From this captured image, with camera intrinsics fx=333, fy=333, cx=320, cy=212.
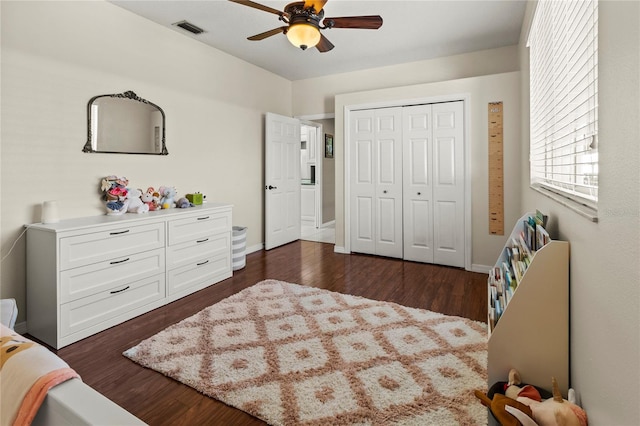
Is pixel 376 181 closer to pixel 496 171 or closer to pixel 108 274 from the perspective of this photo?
pixel 496 171

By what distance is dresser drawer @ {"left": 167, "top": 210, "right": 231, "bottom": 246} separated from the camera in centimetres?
308

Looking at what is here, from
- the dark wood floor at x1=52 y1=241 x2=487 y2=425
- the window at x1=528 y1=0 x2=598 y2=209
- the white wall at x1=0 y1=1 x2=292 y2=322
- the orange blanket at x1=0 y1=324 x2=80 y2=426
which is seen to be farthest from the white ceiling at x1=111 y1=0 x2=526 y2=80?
the orange blanket at x1=0 y1=324 x2=80 y2=426

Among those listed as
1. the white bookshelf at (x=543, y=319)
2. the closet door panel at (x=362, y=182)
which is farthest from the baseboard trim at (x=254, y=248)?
the white bookshelf at (x=543, y=319)

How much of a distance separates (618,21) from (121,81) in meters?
3.59

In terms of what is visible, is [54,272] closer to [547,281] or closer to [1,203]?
[1,203]

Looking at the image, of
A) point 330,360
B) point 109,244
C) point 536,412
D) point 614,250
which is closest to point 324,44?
point 109,244

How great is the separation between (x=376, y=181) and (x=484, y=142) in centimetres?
139

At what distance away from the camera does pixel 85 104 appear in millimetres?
2895

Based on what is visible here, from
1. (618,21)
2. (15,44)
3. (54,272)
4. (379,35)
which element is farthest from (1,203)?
(379,35)

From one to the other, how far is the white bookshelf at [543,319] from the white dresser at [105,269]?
2.66 meters

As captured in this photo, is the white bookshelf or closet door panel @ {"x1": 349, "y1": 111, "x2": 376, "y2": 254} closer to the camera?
the white bookshelf

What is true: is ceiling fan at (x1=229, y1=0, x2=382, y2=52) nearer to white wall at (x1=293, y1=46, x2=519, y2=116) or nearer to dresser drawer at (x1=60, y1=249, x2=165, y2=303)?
dresser drawer at (x1=60, y1=249, x2=165, y2=303)

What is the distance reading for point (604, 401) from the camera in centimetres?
100

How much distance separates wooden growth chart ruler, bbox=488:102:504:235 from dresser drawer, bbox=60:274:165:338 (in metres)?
3.62
